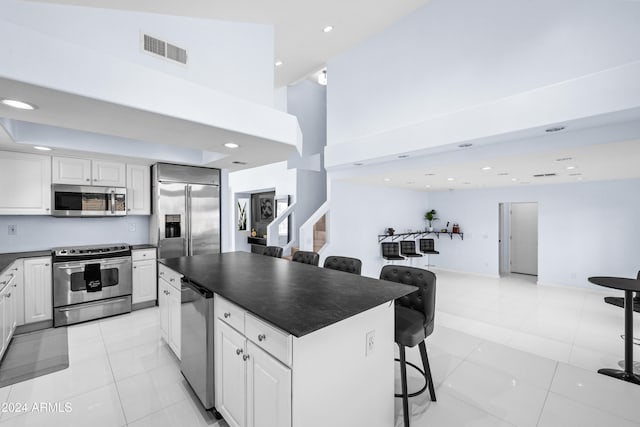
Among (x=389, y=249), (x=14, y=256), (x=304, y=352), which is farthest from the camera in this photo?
(x=389, y=249)

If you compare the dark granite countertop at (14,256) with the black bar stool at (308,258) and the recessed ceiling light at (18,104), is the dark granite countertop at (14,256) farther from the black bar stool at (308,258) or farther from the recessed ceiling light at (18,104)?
the black bar stool at (308,258)

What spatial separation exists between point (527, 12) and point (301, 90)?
5174mm

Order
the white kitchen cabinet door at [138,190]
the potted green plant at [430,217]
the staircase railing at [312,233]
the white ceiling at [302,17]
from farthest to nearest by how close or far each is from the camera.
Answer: the potted green plant at [430,217], the staircase railing at [312,233], the white kitchen cabinet door at [138,190], the white ceiling at [302,17]

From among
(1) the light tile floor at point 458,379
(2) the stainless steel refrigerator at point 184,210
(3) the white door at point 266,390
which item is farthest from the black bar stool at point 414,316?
(2) the stainless steel refrigerator at point 184,210

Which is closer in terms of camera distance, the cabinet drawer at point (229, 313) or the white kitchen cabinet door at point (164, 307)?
the cabinet drawer at point (229, 313)

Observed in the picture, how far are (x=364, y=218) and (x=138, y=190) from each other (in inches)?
177

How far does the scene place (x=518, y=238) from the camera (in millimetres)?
7871

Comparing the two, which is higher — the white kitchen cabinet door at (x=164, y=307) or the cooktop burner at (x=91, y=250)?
the cooktop burner at (x=91, y=250)

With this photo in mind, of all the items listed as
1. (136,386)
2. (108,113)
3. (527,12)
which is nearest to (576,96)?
(527,12)

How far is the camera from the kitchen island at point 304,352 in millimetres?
1435

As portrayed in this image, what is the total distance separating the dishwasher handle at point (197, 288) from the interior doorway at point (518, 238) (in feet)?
25.5

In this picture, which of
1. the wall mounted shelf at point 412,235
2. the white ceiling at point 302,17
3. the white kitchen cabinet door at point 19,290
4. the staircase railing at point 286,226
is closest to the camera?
the white ceiling at point 302,17

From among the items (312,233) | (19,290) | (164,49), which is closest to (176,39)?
(164,49)

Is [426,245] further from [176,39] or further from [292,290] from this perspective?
[176,39]
